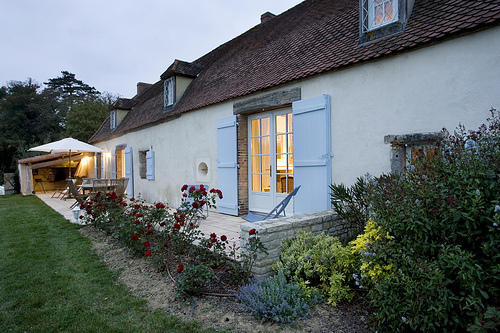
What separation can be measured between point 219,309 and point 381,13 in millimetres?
5210

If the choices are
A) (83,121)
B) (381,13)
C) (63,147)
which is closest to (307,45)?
(381,13)

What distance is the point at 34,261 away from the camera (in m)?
4.26

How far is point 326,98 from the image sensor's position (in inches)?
204

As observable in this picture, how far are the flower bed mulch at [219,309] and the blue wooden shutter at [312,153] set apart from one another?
2.49 m

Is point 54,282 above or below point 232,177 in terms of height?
below

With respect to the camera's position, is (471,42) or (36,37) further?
(36,37)

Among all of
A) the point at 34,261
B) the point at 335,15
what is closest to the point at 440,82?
the point at 335,15

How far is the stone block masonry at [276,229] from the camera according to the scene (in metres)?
3.28

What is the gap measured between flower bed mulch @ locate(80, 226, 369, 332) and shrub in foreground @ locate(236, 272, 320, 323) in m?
0.07

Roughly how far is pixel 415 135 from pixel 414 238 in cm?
243

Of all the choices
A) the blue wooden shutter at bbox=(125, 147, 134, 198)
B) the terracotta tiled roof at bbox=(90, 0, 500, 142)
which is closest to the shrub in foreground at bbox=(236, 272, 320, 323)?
the terracotta tiled roof at bbox=(90, 0, 500, 142)

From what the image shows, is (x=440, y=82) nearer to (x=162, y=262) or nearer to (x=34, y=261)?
(x=162, y=262)

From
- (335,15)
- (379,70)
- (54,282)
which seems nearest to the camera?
→ (54,282)

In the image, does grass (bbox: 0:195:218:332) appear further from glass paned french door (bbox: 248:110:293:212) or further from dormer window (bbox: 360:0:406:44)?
dormer window (bbox: 360:0:406:44)
